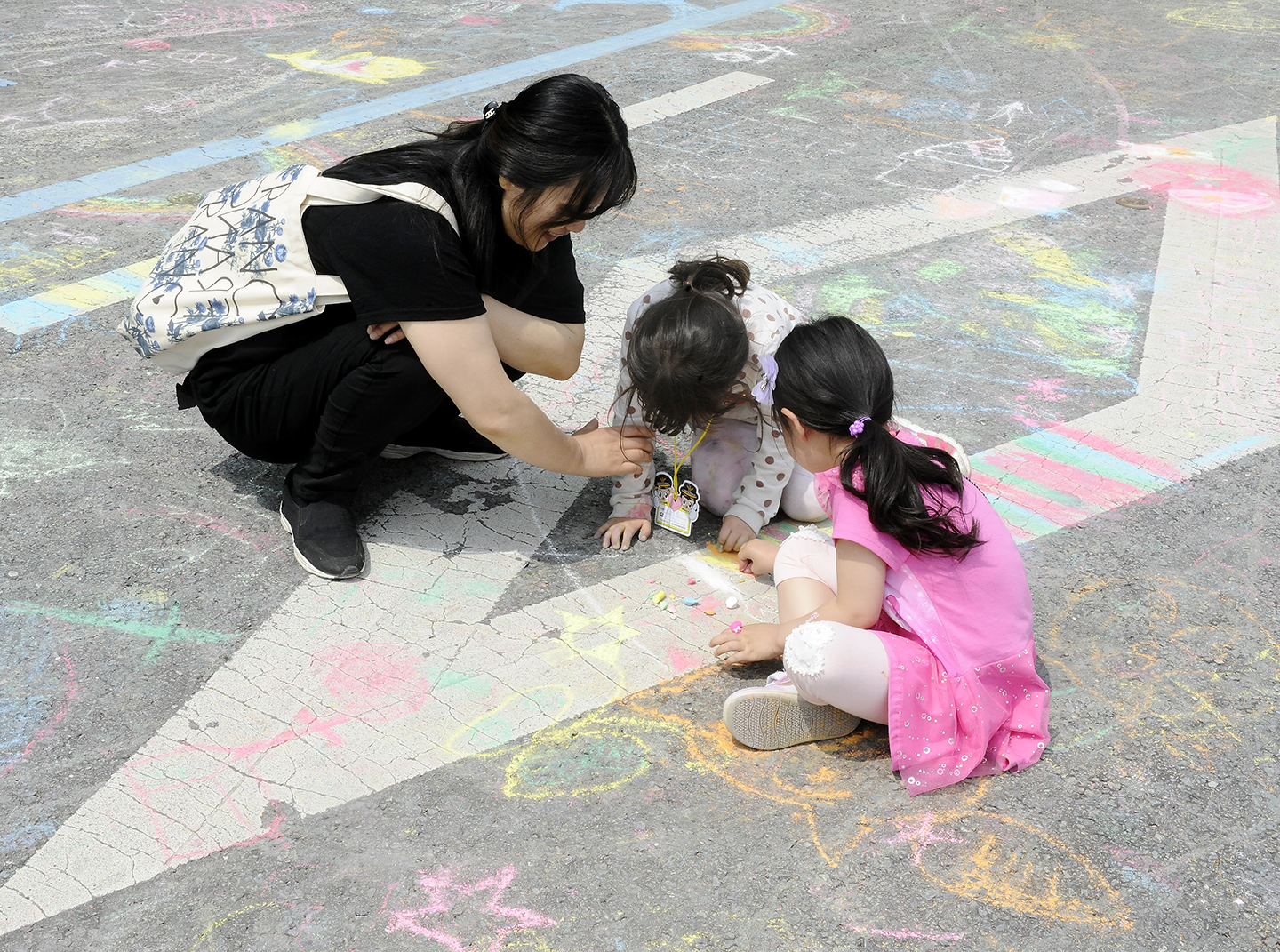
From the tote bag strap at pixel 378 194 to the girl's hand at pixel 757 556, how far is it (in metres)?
0.96

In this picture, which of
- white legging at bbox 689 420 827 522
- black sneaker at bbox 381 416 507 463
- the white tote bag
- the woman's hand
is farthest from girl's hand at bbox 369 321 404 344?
white legging at bbox 689 420 827 522

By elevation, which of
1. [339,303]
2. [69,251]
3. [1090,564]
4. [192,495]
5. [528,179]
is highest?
[528,179]

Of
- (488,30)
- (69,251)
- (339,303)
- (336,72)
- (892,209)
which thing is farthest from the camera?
(488,30)

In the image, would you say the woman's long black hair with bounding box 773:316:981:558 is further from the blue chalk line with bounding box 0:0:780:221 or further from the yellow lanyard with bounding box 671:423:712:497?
the blue chalk line with bounding box 0:0:780:221

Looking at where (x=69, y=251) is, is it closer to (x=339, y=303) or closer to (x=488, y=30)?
(x=339, y=303)

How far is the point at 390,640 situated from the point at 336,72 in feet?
14.8

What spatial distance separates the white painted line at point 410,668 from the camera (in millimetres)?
1796

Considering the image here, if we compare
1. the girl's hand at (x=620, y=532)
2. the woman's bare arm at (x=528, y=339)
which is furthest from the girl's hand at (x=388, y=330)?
the girl's hand at (x=620, y=532)

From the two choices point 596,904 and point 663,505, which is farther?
point 663,505

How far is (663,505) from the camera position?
2656mm

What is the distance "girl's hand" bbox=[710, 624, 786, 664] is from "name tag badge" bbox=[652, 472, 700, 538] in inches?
19.3

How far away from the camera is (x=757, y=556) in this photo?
8.06ft

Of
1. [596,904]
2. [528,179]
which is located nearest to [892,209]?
[528,179]

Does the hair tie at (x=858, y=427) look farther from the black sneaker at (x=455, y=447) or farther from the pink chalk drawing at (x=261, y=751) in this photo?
the black sneaker at (x=455, y=447)
